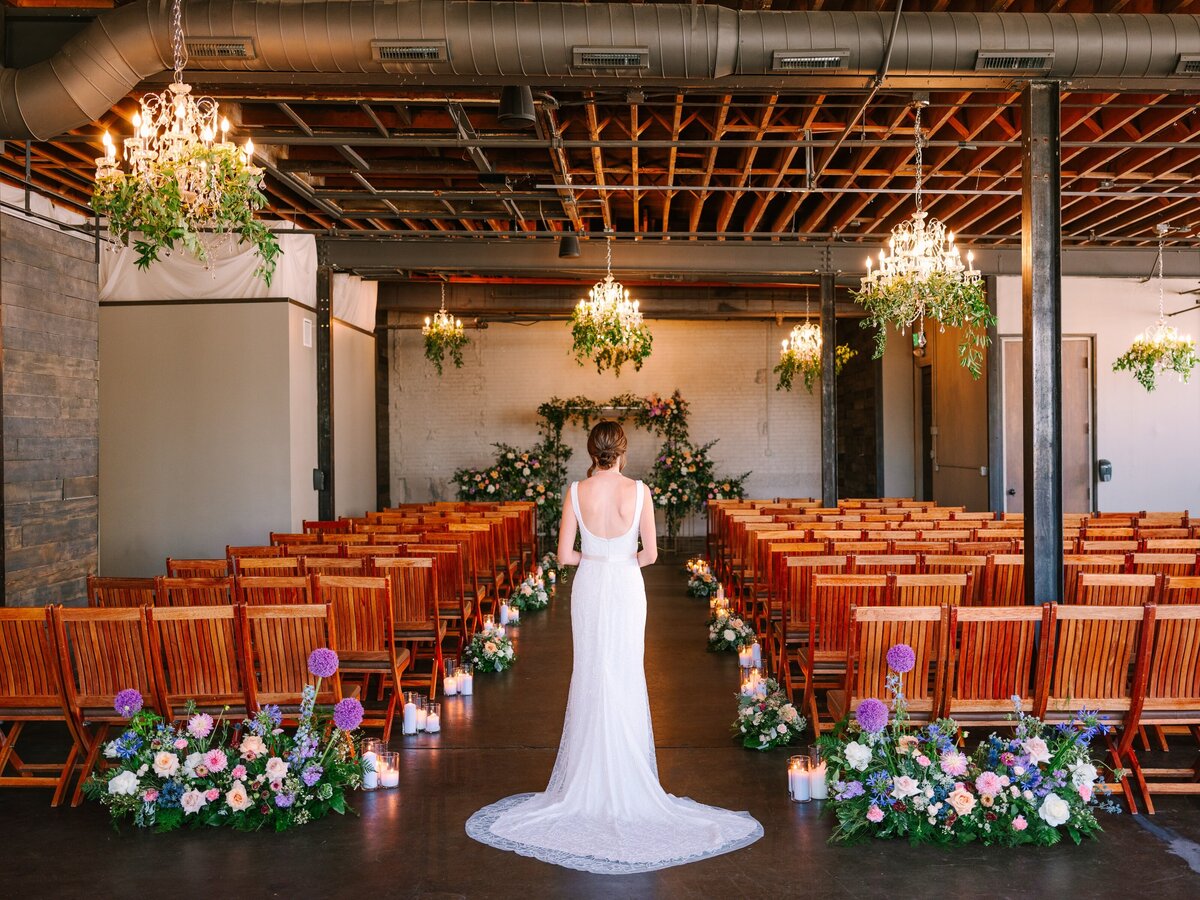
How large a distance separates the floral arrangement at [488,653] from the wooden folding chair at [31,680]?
2.98 meters

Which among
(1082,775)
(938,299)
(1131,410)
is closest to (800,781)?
(1082,775)

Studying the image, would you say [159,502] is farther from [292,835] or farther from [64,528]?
[292,835]

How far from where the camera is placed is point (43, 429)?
27.3ft

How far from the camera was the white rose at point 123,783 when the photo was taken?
4023 millimetres

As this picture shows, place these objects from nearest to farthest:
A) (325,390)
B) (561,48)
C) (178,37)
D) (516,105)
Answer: (178,37) < (561,48) < (516,105) < (325,390)

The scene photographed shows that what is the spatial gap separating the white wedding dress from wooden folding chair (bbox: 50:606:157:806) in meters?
1.75

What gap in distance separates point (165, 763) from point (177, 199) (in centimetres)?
267

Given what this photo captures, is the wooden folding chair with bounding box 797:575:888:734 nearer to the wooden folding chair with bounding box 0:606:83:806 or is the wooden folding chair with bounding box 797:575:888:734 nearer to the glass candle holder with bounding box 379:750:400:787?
the glass candle holder with bounding box 379:750:400:787

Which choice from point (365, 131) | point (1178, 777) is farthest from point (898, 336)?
point (1178, 777)

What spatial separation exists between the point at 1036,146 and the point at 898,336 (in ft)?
41.7

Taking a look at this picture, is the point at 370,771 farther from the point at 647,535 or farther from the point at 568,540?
the point at 647,535

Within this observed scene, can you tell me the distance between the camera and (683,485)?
1616 cm

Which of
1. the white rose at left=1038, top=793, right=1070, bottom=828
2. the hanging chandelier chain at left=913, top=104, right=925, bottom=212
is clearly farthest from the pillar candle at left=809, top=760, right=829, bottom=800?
the hanging chandelier chain at left=913, top=104, right=925, bottom=212

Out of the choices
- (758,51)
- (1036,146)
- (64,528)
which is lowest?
(64,528)
